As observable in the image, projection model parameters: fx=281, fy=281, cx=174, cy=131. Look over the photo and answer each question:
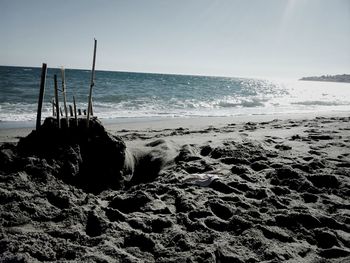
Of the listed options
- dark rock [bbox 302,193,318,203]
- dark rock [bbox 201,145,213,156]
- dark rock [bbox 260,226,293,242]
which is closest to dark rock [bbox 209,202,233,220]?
dark rock [bbox 260,226,293,242]

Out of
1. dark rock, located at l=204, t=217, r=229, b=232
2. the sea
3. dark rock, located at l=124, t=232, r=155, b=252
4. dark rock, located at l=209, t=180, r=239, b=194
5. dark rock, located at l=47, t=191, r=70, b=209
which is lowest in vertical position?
dark rock, located at l=124, t=232, r=155, b=252

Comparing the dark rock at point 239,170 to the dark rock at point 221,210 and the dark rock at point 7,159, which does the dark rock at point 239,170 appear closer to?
the dark rock at point 221,210

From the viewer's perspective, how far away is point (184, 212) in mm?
3387

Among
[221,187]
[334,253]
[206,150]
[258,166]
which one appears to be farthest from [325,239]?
[206,150]

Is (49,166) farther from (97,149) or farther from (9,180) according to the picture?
(97,149)

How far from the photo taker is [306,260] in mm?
2598

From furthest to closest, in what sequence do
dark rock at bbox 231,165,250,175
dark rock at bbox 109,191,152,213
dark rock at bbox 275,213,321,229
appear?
dark rock at bbox 231,165,250,175 < dark rock at bbox 109,191,152,213 < dark rock at bbox 275,213,321,229

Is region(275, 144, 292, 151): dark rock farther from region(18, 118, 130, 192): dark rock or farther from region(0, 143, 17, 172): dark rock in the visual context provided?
region(0, 143, 17, 172): dark rock

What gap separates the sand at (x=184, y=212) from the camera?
260 cm

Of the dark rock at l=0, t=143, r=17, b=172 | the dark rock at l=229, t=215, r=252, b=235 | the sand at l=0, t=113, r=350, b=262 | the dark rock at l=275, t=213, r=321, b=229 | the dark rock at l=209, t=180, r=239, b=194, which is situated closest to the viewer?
the sand at l=0, t=113, r=350, b=262

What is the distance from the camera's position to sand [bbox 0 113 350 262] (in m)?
2.60

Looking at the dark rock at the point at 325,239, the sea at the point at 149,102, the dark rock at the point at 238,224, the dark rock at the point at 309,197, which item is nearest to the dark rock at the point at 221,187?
the dark rock at the point at 238,224

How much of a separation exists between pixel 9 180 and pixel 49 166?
54 centimetres

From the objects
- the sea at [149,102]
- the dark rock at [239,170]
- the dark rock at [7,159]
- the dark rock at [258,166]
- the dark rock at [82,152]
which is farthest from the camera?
the sea at [149,102]
